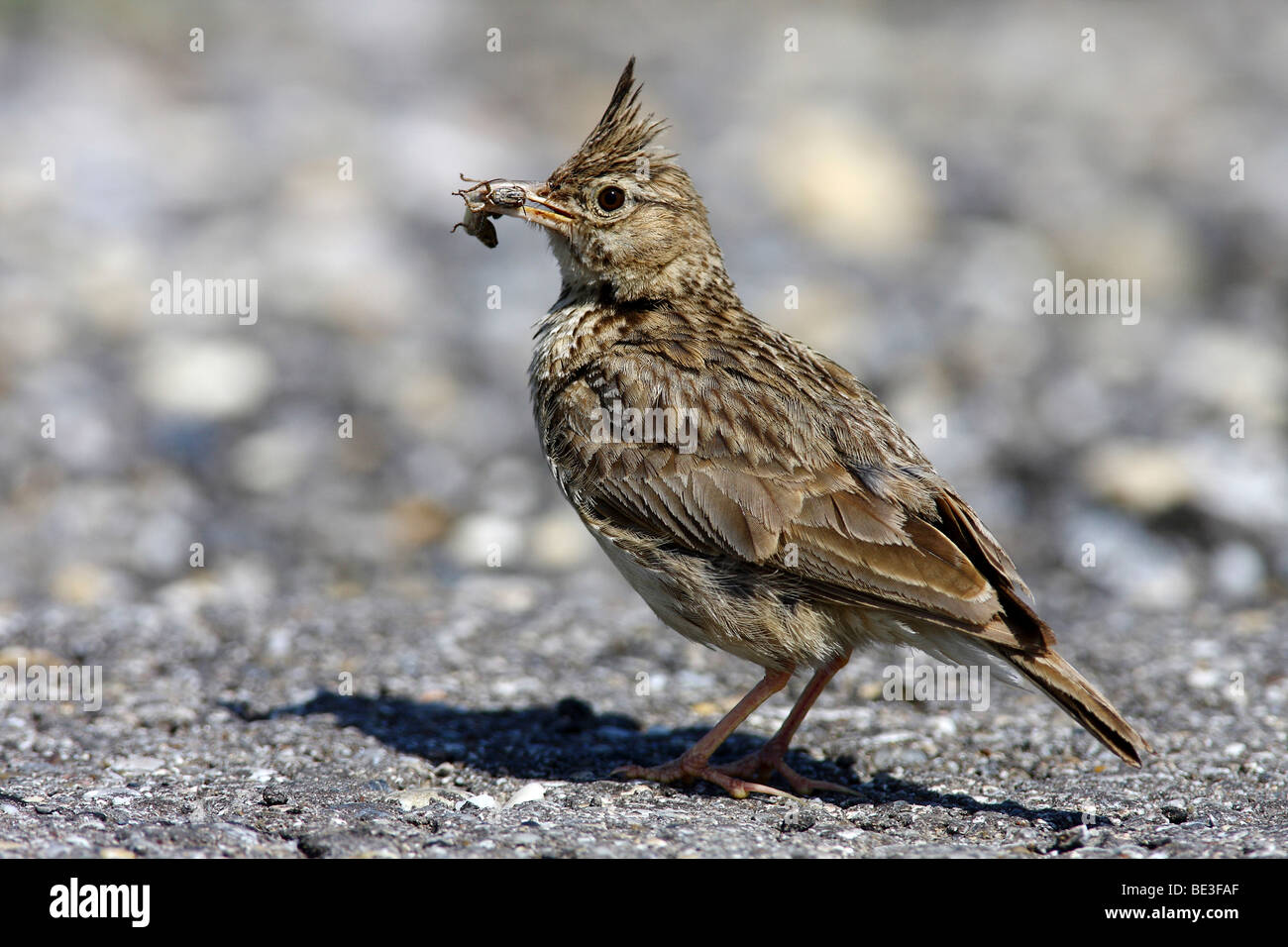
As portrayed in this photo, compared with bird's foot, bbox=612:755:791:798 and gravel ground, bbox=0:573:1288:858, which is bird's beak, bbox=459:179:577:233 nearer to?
gravel ground, bbox=0:573:1288:858

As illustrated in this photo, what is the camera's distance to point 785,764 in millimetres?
5242

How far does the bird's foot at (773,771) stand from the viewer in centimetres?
512

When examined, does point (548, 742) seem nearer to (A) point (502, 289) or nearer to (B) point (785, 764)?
(B) point (785, 764)

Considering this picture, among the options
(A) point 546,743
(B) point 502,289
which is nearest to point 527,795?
(A) point 546,743

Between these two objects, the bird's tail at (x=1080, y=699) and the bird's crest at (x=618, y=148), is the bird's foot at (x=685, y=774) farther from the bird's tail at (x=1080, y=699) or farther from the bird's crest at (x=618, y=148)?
the bird's crest at (x=618, y=148)

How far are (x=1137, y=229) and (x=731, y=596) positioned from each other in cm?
764

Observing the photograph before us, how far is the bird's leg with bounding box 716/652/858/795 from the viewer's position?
5.13m

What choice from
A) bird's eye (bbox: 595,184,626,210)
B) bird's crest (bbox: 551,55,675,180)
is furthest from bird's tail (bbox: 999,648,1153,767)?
bird's crest (bbox: 551,55,675,180)

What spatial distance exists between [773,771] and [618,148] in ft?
7.95

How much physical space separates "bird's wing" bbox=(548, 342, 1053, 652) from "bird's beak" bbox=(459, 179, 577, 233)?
65 centimetres

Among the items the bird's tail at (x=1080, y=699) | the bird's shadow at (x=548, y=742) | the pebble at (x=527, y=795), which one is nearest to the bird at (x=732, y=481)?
the bird's tail at (x=1080, y=699)

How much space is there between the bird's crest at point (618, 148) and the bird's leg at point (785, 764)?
202cm

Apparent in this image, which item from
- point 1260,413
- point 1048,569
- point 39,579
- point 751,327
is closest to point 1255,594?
point 1048,569
